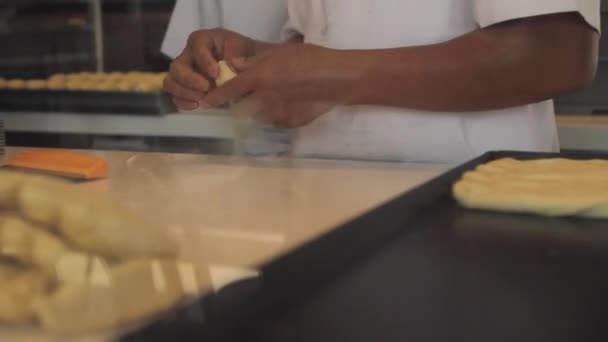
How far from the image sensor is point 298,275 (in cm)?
33

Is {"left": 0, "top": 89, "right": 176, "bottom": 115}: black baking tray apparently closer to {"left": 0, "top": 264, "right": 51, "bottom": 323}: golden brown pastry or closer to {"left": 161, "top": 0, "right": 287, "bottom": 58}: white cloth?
{"left": 161, "top": 0, "right": 287, "bottom": 58}: white cloth

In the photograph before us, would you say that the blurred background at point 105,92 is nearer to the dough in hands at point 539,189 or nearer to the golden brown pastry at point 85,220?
the dough in hands at point 539,189

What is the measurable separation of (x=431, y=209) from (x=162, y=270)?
281 mm

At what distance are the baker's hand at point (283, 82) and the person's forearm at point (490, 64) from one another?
1cm

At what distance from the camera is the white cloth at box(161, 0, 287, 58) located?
3.66 ft

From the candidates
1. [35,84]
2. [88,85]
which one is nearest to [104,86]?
[88,85]

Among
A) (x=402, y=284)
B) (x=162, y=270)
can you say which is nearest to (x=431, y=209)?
(x=402, y=284)

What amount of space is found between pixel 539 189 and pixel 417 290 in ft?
0.68

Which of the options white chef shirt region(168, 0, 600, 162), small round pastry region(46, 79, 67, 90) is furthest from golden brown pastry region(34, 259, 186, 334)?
small round pastry region(46, 79, 67, 90)

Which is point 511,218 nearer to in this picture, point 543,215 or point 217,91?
point 543,215

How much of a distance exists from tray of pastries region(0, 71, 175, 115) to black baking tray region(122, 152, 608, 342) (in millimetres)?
924

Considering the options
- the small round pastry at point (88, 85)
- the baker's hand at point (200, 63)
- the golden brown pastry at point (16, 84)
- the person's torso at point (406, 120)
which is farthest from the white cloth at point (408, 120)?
the golden brown pastry at point (16, 84)

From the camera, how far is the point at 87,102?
54.4 inches

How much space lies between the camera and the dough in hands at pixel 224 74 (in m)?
0.75
